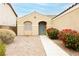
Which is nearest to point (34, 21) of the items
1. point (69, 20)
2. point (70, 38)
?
point (69, 20)

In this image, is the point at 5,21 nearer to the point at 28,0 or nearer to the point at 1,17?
the point at 1,17

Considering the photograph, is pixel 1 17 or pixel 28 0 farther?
pixel 1 17

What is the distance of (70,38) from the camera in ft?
19.8

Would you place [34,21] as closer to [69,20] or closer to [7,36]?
[7,36]

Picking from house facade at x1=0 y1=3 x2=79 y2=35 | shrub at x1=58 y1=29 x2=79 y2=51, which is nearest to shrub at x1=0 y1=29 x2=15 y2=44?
house facade at x1=0 y1=3 x2=79 y2=35

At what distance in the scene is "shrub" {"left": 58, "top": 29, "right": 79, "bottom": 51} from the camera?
19.0ft

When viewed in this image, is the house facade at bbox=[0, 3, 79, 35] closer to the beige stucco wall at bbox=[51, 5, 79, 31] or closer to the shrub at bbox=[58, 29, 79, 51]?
the beige stucco wall at bbox=[51, 5, 79, 31]

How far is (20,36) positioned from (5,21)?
118cm

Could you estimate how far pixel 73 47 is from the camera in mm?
5832

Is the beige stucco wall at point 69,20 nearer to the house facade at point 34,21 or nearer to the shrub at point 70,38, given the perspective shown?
the house facade at point 34,21

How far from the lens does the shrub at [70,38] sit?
5804 millimetres

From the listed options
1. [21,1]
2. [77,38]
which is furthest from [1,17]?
[77,38]

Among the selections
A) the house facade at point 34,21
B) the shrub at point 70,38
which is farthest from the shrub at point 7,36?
the shrub at point 70,38

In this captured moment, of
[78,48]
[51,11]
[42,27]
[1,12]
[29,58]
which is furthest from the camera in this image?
[78,48]
